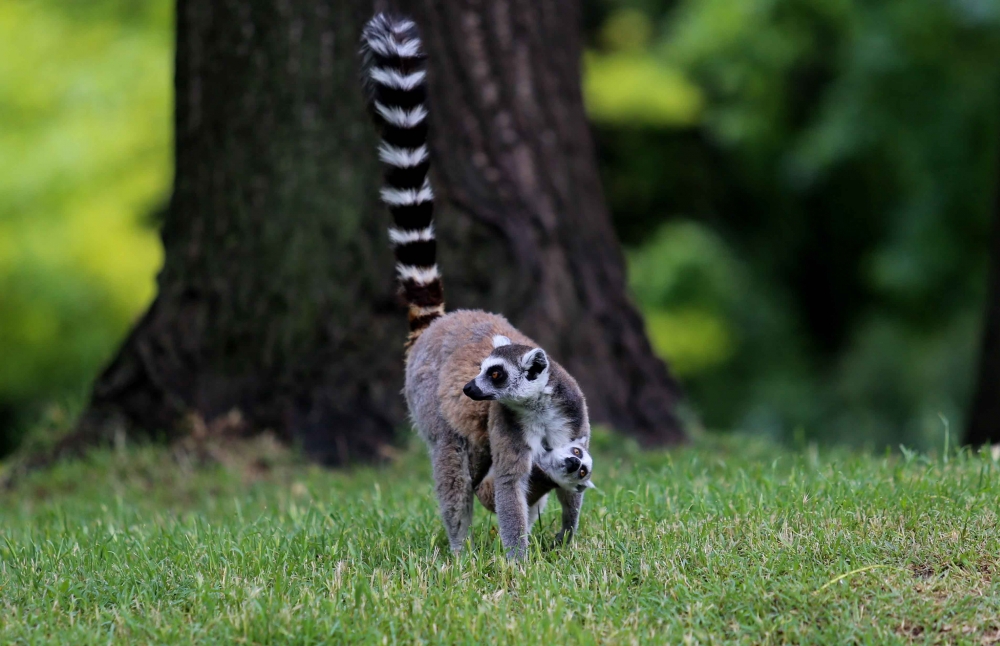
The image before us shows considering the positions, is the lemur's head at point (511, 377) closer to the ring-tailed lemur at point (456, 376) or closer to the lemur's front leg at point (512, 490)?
the ring-tailed lemur at point (456, 376)

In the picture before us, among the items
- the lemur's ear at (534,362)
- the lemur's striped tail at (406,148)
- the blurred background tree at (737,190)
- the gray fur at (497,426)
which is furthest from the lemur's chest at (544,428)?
the blurred background tree at (737,190)

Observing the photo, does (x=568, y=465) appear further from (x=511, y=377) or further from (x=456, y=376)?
(x=456, y=376)

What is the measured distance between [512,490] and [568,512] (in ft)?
0.83

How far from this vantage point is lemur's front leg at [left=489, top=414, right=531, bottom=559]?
12.2 ft

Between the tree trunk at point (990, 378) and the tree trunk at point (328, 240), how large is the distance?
1934 mm

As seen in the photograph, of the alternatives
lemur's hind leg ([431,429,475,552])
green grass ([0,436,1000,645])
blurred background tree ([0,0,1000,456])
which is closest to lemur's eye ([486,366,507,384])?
lemur's hind leg ([431,429,475,552])

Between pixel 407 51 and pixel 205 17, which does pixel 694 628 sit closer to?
pixel 407 51

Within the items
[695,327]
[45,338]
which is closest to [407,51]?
[45,338]

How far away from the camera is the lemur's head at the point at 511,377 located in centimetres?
362

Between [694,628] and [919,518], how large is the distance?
1.10 metres

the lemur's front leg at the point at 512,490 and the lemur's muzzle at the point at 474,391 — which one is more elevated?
the lemur's muzzle at the point at 474,391

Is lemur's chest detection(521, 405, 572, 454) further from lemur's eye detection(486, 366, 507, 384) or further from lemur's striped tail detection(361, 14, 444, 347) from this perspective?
lemur's striped tail detection(361, 14, 444, 347)

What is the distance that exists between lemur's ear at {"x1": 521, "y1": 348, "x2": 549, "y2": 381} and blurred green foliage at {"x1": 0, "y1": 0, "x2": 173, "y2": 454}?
9027mm

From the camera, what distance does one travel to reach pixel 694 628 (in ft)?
10.2
